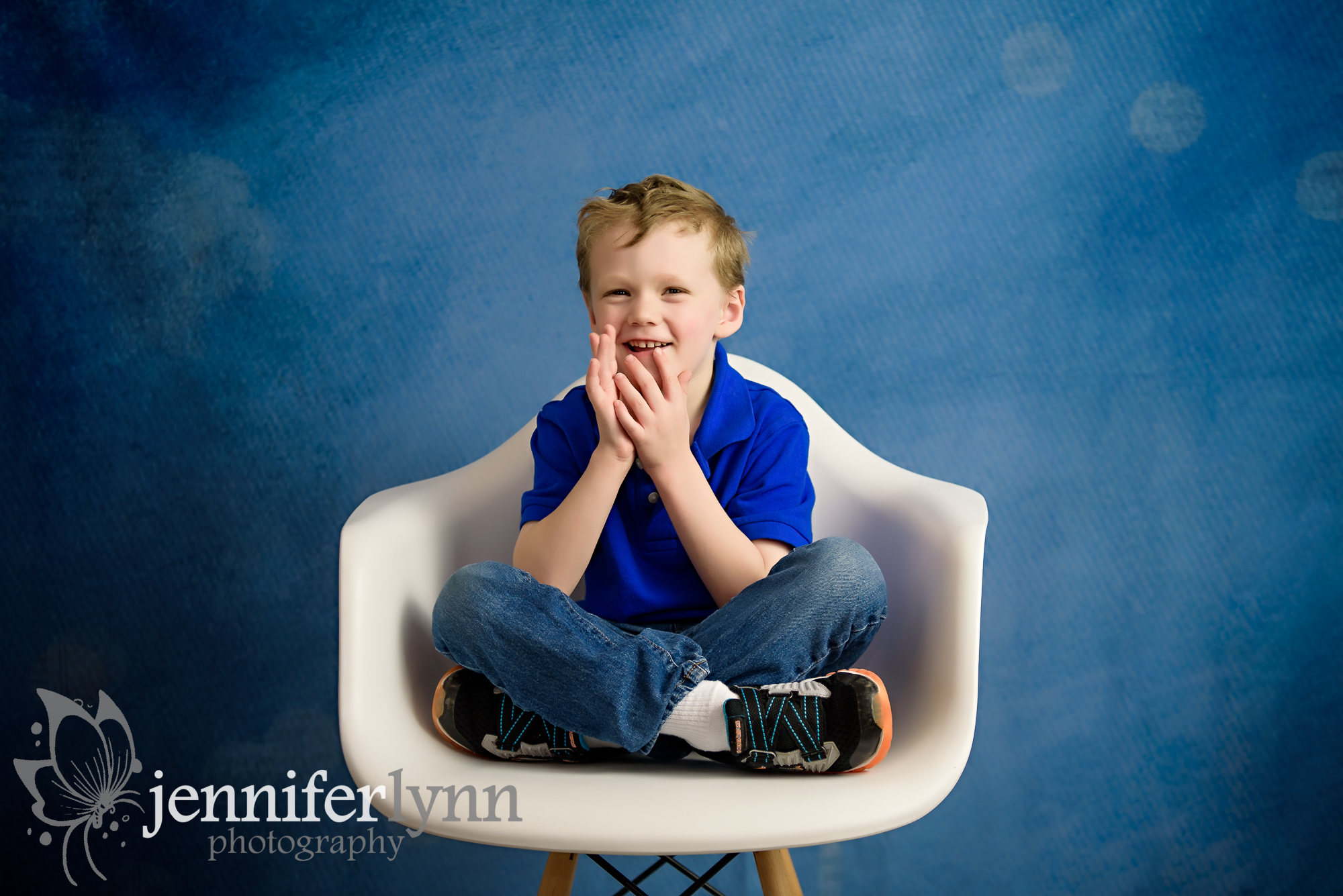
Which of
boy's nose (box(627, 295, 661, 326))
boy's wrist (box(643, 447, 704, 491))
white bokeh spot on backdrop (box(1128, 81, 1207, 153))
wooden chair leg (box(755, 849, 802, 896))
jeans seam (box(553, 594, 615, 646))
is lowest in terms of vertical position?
wooden chair leg (box(755, 849, 802, 896))

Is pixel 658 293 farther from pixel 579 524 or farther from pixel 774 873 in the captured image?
pixel 774 873

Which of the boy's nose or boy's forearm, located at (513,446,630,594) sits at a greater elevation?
the boy's nose

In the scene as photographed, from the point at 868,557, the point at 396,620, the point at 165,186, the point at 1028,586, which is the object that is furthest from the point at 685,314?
the point at 165,186

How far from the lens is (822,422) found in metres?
1.06

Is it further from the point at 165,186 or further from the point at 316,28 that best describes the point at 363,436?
the point at 316,28

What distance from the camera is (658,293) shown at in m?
0.90

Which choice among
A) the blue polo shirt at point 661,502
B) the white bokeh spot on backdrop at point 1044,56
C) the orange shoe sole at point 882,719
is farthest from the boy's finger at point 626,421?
the white bokeh spot on backdrop at point 1044,56

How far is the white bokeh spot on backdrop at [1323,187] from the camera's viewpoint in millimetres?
1198

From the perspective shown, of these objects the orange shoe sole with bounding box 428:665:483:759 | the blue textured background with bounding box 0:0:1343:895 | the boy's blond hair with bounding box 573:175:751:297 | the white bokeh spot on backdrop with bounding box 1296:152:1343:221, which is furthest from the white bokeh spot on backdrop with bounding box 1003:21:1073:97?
the orange shoe sole with bounding box 428:665:483:759

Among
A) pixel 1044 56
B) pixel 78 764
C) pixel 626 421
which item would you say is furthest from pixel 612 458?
pixel 78 764

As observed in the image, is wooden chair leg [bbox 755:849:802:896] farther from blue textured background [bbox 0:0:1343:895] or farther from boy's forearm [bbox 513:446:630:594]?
blue textured background [bbox 0:0:1343:895]

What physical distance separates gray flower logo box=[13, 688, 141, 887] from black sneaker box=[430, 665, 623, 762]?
80 centimetres

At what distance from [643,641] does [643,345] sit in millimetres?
328

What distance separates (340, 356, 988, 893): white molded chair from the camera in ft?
2.04
